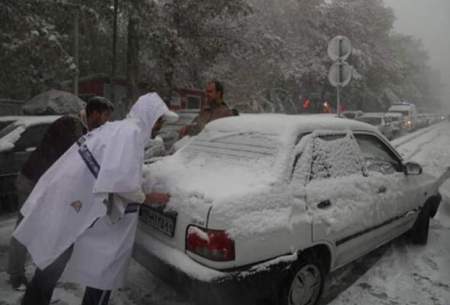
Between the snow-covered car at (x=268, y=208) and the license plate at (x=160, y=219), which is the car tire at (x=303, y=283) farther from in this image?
the license plate at (x=160, y=219)

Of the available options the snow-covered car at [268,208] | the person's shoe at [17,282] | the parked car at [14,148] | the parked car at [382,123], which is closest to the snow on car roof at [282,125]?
the snow-covered car at [268,208]

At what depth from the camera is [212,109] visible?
4992 mm

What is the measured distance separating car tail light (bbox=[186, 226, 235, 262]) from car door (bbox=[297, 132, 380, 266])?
0.74 metres

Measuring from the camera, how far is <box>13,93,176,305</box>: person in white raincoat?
90.0 inches

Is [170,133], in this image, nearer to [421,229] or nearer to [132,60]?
[132,60]

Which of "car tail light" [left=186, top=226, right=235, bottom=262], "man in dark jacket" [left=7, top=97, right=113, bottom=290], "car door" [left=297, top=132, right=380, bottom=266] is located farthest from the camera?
"man in dark jacket" [left=7, top=97, right=113, bottom=290]

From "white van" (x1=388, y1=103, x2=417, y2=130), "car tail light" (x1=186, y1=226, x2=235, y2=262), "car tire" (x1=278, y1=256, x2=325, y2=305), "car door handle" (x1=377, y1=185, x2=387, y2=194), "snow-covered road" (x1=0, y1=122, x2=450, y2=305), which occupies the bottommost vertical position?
"snow-covered road" (x1=0, y1=122, x2=450, y2=305)

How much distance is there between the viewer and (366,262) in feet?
13.7

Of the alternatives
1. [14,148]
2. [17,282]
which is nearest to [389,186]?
[17,282]

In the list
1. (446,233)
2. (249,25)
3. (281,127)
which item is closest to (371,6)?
(249,25)

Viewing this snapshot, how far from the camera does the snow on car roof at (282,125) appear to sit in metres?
3.22

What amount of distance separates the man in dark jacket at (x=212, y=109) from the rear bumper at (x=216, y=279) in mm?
2354

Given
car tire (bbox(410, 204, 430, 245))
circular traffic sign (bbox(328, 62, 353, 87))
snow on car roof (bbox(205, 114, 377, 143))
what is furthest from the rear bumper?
circular traffic sign (bbox(328, 62, 353, 87))

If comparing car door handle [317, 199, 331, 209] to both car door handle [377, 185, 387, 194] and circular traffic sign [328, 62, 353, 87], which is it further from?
circular traffic sign [328, 62, 353, 87]
